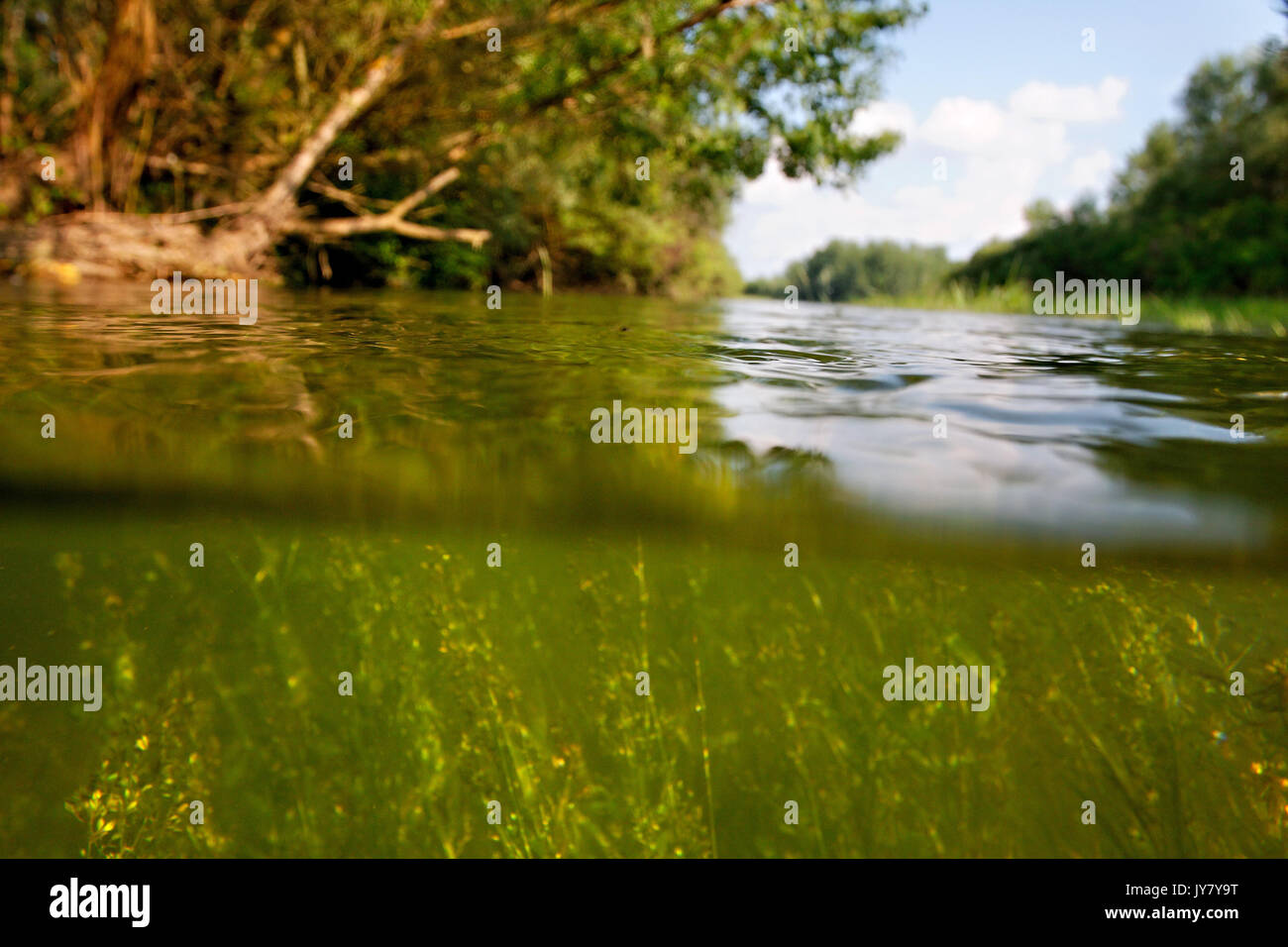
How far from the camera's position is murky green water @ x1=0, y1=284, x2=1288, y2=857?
3.09 metres

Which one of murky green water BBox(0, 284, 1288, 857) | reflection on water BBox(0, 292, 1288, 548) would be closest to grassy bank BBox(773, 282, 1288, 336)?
murky green water BBox(0, 284, 1288, 857)

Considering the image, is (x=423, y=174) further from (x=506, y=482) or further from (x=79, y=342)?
(x=506, y=482)

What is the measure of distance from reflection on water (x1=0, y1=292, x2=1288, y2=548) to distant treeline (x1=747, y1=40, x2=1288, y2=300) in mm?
14835

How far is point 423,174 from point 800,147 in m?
8.09

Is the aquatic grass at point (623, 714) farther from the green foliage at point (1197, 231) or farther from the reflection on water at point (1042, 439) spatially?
the green foliage at point (1197, 231)

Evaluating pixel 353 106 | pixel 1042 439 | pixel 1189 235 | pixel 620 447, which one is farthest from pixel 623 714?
pixel 1189 235

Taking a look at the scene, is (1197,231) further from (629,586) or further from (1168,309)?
(629,586)

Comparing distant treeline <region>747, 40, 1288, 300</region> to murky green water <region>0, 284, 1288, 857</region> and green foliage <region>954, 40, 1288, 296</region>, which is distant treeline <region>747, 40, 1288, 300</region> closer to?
green foliage <region>954, 40, 1288, 296</region>

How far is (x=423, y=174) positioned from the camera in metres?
18.4

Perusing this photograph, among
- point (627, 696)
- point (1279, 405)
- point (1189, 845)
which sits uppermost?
point (1279, 405)

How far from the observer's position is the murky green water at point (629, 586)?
309cm

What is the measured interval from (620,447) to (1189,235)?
2917 cm

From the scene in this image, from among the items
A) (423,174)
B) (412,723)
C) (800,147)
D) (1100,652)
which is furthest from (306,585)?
(800,147)
